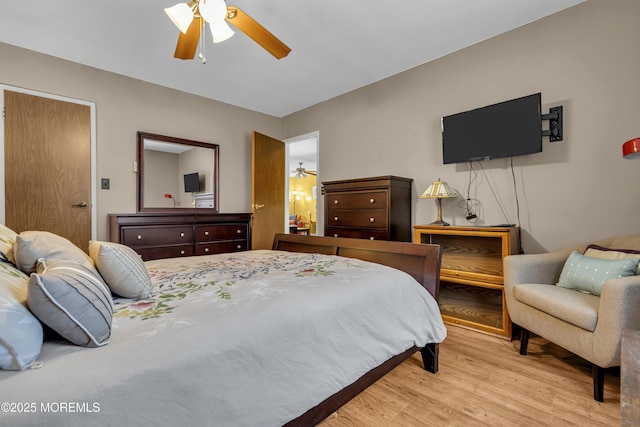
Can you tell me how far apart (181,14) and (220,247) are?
8.64ft

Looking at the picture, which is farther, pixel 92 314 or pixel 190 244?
pixel 190 244

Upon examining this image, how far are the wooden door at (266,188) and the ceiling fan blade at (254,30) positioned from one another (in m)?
2.05

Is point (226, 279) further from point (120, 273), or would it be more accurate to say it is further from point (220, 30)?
point (220, 30)

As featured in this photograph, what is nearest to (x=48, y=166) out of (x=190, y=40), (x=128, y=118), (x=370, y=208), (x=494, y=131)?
(x=128, y=118)

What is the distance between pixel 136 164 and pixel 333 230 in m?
2.39

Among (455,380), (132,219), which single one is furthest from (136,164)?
(455,380)

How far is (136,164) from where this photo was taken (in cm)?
357

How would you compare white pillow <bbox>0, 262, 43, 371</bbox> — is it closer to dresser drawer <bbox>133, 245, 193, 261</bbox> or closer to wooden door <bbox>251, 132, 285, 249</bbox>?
dresser drawer <bbox>133, 245, 193, 261</bbox>

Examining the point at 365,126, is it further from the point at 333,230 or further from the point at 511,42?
the point at 511,42

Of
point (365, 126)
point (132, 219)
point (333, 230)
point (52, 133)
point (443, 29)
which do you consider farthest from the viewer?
point (365, 126)

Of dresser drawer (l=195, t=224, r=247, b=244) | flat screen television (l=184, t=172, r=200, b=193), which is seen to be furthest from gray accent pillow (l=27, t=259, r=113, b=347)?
flat screen television (l=184, t=172, r=200, b=193)

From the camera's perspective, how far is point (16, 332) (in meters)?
0.69

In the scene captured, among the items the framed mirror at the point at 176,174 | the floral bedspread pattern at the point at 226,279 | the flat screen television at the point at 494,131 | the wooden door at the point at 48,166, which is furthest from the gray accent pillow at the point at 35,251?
the flat screen television at the point at 494,131

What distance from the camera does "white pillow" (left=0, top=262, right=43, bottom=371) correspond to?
661mm
